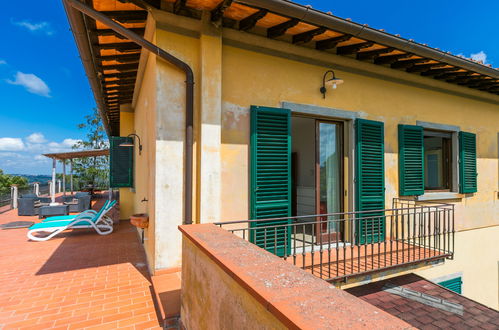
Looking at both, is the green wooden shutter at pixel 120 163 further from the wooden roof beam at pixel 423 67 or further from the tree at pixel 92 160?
the tree at pixel 92 160

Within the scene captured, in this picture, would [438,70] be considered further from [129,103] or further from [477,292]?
[129,103]

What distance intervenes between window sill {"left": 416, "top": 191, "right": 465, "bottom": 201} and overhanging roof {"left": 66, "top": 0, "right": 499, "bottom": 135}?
104 inches

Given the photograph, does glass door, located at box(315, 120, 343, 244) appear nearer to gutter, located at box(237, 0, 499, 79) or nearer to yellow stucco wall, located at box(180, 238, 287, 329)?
gutter, located at box(237, 0, 499, 79)

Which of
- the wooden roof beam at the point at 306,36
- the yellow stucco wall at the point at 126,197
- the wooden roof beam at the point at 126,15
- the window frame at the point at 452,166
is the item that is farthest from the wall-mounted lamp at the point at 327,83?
the yellow stucco wall at the point at 126,197

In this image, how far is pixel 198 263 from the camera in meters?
2.19

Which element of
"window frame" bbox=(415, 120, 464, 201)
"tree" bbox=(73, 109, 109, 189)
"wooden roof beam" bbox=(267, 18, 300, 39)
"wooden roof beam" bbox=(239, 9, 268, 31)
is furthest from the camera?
"tree" bbox=(73, 109, 109, 189)

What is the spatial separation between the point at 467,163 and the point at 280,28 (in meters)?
5.72

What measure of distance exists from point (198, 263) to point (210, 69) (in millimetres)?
2674

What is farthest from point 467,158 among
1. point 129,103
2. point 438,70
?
point 129,103

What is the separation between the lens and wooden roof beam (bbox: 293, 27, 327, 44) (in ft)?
13.2

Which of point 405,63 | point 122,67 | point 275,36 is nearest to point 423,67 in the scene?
point 405,63

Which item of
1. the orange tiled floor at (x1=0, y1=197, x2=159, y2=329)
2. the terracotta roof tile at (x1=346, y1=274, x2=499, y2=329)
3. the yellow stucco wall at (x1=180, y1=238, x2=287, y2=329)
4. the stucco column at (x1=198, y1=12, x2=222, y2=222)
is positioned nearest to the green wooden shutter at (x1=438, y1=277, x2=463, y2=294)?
the terracotta roof tile at (x1=346, y1=274, x2=499, y2=329)

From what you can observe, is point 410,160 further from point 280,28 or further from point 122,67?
point 122,67

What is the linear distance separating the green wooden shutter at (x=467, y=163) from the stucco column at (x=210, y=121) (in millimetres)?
5981
